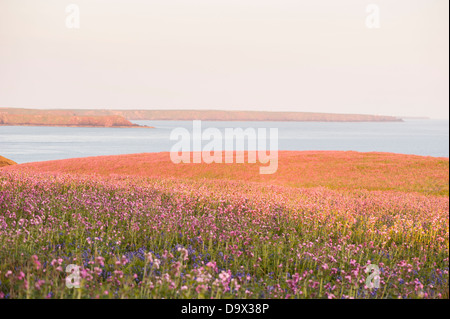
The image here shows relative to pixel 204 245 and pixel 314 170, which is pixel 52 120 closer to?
pixel 204 245

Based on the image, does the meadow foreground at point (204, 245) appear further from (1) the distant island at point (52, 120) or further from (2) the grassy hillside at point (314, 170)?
(2) the grassy hillside at point (314, 170)

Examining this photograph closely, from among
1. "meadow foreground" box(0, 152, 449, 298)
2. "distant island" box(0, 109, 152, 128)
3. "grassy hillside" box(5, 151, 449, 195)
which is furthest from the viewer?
"grassy hillside" box(5, 151, 449, 195)

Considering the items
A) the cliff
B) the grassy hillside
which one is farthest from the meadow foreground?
the grassy hillside

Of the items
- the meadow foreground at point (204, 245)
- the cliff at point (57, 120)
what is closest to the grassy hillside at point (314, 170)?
the cliff at point (57, 120)

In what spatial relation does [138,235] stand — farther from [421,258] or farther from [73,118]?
[73,118]

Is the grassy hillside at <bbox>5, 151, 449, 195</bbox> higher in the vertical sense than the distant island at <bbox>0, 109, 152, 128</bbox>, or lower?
lower

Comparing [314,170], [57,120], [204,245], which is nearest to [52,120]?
[57,120]

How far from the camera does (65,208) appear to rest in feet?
25.2

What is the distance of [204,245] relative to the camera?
6074 millimetres

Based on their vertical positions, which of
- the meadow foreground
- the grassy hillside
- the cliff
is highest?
the cliff

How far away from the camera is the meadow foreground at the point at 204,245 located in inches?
159

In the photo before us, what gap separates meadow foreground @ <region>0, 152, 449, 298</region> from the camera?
13.2 feet

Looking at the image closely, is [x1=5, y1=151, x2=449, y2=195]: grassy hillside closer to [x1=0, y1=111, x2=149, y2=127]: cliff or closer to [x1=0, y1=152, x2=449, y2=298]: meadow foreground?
[x1=0, y1=111, x2=149, y2=127]: cliff
